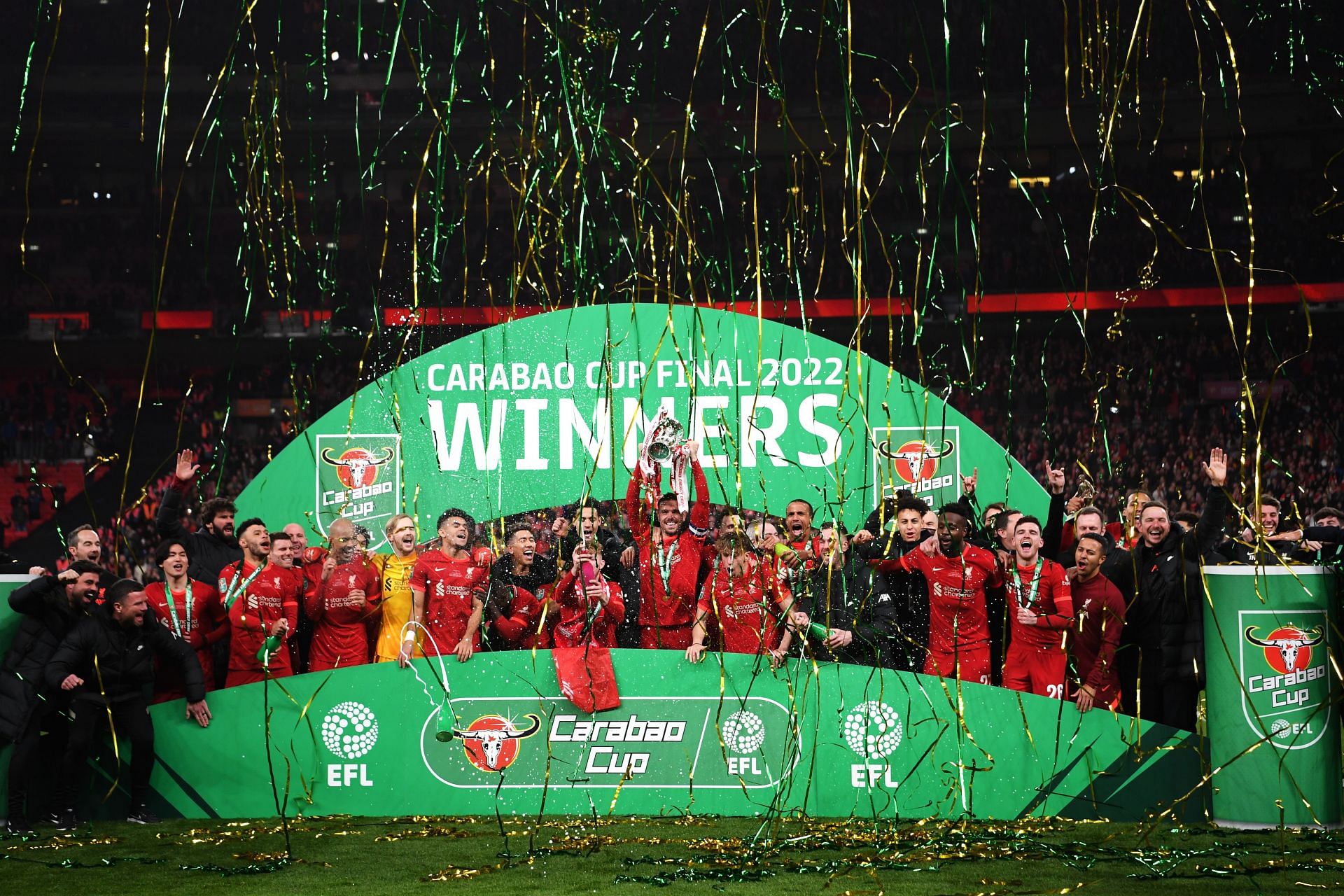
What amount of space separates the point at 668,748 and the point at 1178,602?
2.59m

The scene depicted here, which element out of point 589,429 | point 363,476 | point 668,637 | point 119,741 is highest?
point 589,429

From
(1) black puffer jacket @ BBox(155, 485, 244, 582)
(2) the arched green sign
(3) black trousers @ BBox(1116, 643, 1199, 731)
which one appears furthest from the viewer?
Answer: (2) the arched green sign

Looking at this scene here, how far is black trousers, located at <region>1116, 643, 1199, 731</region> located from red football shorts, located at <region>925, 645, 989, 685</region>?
0.66m

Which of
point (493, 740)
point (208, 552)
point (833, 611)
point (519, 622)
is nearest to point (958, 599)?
point (833, 611)

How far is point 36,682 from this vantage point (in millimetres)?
5980

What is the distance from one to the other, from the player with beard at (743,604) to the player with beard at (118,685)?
8.23 ft

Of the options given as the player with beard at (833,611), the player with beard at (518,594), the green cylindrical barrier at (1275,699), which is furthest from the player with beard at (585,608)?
the green cylindrical barrier at (1275,699)

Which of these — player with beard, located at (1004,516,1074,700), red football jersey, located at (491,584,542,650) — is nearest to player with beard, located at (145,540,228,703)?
red football jersey, located at (491,584,542,650)

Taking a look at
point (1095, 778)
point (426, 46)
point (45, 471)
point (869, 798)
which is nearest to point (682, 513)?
point (869, 798)

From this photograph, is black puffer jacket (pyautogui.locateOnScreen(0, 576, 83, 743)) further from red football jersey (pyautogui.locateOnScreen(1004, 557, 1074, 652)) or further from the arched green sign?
red football jersey (pyautogui.locateOnScreen(1004, 557, 1074, 652))

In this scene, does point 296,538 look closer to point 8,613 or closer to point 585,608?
point 8,613

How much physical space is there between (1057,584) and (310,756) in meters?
3.76

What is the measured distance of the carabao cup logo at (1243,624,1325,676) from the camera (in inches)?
211

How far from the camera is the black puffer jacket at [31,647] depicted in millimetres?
5953
